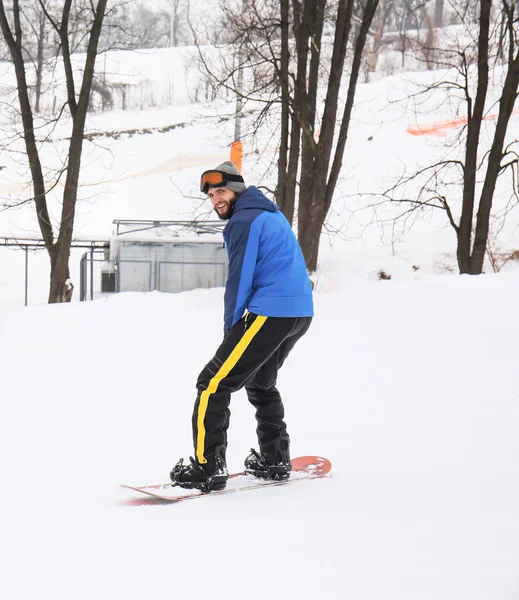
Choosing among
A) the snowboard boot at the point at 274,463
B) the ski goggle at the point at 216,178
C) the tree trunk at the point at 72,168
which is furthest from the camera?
the tree trunk at the point at 72,168

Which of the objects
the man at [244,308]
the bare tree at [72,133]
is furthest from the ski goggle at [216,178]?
the bare tree at [72,133]

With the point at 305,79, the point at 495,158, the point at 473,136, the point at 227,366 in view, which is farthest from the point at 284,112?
the point at 227,366

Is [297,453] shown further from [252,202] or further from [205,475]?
[252,202]

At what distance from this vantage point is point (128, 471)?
183 inches

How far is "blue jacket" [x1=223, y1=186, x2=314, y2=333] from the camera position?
151 inches

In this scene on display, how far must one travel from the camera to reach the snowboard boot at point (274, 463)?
4258 millimetres

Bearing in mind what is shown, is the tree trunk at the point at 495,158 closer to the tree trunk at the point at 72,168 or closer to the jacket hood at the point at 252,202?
the tree trunk at the point at 72,168

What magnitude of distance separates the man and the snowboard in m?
0.06

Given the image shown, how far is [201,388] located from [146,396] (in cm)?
265

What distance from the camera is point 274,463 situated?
426 cm

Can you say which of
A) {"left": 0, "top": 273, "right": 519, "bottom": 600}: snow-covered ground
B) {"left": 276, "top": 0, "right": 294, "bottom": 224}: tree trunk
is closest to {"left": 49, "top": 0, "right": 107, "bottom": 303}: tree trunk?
{"left": 276, "top": 0, "right": 294, "bottom": 224}: tree trunk

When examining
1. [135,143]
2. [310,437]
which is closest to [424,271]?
[310,437]

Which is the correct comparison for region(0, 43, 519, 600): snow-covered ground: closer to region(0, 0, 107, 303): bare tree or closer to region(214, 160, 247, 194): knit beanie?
region(214, 160, 247, 194): knit beanie

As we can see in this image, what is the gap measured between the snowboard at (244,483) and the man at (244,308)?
0.06 m
